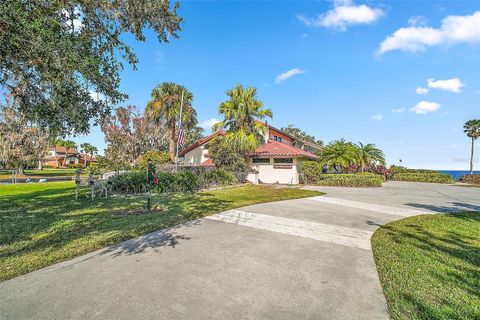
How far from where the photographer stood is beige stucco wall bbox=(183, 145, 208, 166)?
87.4 feet

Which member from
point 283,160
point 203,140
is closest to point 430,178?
point 283,160

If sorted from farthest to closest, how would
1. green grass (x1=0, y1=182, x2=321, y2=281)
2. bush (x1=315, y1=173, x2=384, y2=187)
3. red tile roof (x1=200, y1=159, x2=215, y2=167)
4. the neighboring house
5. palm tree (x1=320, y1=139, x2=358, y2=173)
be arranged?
1. the neighboring house
2. palm tree (x1=320, y1=139, x2=358, y2=173)
3. red tile roof (x1=200, y1=159, x2=215, y2=167)
4. bush (x1=315, y1=173, x2=384, y2=187)
5. green grass (x1=0, y1=182, x2=321, y2=281)

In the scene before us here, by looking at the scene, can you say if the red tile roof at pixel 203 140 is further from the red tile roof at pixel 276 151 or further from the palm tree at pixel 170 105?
the red tile roof at pixel 276 151

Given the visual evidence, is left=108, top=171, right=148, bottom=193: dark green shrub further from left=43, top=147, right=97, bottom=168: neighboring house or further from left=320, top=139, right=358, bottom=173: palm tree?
left=43, top=147, right=97, bottom=168: neighboring house

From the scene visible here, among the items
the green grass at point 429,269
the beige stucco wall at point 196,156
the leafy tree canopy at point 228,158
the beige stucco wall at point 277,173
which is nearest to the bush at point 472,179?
the beige stucco wall at point 277,173

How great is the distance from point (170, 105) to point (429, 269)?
2594cm

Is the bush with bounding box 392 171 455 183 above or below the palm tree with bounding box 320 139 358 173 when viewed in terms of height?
below

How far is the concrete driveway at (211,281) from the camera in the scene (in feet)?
8.98

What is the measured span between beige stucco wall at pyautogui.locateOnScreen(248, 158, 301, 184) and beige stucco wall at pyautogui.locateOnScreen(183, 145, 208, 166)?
6.05 metres

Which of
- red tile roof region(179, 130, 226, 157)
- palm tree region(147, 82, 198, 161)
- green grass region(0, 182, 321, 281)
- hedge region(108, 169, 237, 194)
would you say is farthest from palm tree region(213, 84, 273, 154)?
green grass region(0, 182, 321, 281)

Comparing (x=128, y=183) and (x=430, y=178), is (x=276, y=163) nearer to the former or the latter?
(x=128, y=183)

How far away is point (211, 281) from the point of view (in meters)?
3.42

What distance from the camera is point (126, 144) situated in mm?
33875

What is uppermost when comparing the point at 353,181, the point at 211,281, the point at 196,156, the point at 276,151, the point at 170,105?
the point at 170,105
